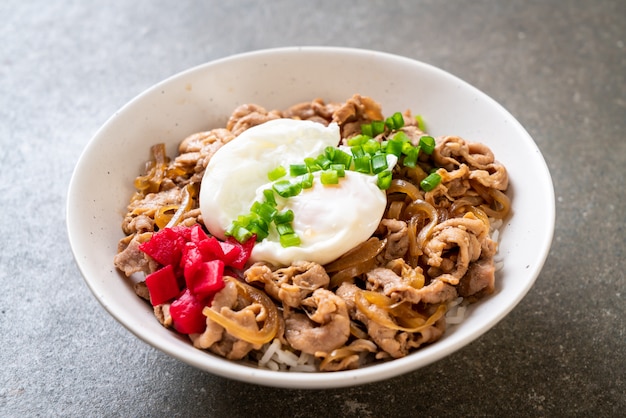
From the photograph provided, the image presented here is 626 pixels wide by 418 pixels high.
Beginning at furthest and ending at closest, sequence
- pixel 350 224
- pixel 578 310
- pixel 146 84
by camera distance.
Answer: pixel 146 84 < pixel 578 310 < pixel 350 224

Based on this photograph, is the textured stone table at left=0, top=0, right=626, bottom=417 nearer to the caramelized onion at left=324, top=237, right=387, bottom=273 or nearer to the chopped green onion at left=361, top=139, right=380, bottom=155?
the caramelized onion at left=324, top=237, right=387, bottom=273

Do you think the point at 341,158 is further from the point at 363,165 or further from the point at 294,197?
the point at 294,197

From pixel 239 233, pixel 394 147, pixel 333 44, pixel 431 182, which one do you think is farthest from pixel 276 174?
pixel 333 44

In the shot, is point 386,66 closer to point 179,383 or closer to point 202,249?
point 202,249

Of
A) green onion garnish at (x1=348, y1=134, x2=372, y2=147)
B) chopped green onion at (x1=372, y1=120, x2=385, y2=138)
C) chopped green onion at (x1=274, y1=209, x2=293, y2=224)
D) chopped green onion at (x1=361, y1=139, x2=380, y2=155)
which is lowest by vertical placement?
chopped green onion at (x1=372, y1=120, x2=385, y2=138)

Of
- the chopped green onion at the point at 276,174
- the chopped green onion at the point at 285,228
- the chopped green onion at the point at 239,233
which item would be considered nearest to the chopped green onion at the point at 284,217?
the chopped green onion at the point at 285,228

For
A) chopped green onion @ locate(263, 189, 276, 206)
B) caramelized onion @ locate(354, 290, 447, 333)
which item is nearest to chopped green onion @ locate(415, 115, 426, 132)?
chopped green onion @ locate(263, 189, 276, 206)

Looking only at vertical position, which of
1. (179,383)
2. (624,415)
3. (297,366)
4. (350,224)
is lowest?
(624,415)

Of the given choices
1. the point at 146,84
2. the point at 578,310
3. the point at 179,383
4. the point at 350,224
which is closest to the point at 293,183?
the point at 350,224
